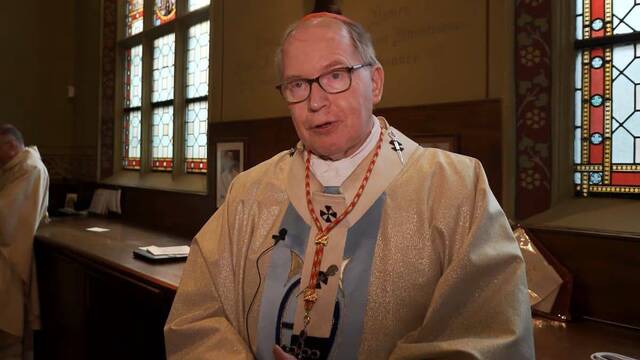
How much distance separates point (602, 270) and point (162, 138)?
4.43m

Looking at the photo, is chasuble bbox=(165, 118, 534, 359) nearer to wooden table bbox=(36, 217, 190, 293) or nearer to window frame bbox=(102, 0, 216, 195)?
wooden table bbox=(36, 217, 190, 293)

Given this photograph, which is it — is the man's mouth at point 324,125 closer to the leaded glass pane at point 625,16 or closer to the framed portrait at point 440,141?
the framed portrait at point 440,141

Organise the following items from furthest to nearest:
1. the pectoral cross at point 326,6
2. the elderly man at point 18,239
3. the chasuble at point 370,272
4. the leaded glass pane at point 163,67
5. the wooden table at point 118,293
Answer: the leaded glass pane at point 163,67 < the elderly man at point 18,239 < the pectoral cross at point 326,6 < the wooden table at point 118,293 < the chasuble at point 370,272

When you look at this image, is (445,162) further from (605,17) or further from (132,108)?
(132,108)

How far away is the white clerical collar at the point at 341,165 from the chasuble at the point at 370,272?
0.02m

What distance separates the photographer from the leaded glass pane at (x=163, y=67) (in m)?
5.58

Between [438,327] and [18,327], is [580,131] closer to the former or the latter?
[438,327]

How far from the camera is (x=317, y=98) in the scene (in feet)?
4.89

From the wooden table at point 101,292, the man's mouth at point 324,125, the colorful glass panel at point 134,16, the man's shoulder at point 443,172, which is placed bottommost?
the wooden table at point 101,292

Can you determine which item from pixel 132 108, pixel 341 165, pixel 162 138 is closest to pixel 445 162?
pixel 341 165

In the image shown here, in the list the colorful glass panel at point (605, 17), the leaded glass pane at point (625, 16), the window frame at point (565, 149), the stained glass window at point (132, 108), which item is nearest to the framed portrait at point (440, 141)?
the window frame at point (565, 149)

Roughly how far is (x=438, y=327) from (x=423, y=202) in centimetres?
31

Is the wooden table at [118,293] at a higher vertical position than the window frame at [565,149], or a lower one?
lower

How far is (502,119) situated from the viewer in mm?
2443
